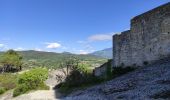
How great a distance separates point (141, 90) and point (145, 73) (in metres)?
5.28

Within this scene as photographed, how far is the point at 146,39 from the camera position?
1275 inches

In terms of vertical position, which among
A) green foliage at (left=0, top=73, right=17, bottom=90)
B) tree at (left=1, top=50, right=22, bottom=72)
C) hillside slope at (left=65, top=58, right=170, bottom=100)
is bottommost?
green foliage at (left=0, top=73, right=17, bottom=90)

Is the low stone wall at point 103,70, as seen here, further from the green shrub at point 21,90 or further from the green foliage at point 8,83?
the green foliage at point 8,83

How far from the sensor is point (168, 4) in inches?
1118

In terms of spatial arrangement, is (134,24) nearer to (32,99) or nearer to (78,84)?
(78,84)

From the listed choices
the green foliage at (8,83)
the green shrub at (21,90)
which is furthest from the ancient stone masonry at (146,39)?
the green foliage at (8,83)

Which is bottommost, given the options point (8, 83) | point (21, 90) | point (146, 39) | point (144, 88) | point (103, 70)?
point (8, 83)

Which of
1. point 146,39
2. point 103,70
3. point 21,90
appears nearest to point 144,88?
point 146,39

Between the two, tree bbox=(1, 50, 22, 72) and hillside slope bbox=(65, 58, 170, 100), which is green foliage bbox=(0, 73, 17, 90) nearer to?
hillside slope bbox=(65, 58, 170, 100)

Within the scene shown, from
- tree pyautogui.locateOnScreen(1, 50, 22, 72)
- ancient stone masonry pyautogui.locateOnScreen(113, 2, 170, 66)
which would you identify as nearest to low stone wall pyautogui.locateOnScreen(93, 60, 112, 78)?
ancient stone masonry pyautogui.locateOnScreen(113, 2, 170, 66)

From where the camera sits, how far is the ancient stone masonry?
28.9 metres

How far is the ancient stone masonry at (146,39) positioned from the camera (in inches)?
1138

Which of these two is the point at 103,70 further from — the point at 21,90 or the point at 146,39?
the point at 146,39

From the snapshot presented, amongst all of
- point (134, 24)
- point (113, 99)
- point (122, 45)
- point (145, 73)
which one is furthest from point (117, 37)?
point (113, 99)
